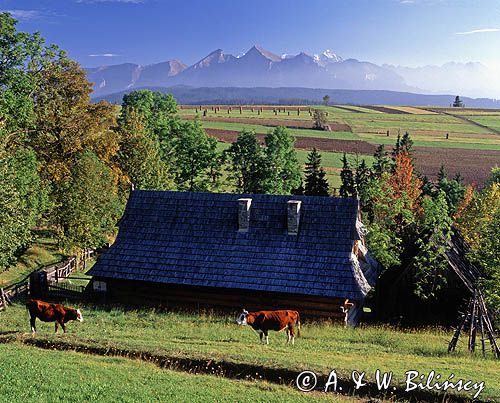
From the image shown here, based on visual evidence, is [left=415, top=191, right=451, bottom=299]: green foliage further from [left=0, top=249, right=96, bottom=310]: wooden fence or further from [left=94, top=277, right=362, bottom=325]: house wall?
[left=0, top=249, right=96, bottom=310]: wooden fence

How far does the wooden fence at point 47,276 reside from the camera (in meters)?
27.4

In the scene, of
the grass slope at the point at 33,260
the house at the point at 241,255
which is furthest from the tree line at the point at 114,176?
the house at the point at 241,255

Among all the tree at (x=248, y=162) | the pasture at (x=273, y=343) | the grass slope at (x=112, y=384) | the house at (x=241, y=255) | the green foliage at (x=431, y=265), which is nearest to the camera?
the grass slope at (x=112, y=384)

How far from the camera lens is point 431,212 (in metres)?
27.8

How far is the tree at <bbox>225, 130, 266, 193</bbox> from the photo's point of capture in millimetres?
52594

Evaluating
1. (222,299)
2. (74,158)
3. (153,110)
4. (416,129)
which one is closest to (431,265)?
(222,299)

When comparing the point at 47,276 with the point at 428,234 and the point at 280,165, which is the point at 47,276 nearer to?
the point at 428,234

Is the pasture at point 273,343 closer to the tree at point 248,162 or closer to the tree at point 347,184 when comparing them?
the tree at point 248,162

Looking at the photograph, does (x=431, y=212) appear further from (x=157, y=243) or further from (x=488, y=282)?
(x=157, y=243)

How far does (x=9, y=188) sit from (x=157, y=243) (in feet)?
25.7

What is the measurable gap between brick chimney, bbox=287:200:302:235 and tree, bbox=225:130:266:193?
25.9m

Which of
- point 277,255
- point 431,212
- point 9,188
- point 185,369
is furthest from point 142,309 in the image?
point 431,212

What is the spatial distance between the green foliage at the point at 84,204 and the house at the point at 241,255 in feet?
23.1

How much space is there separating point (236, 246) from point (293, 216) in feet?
10.9
